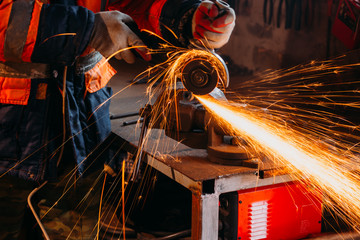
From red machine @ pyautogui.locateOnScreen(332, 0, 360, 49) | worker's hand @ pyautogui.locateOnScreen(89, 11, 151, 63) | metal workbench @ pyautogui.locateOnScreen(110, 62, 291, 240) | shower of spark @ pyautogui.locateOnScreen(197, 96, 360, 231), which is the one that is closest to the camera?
metal workbench @ pyautogui.locateOnScreen(110, 62, 291, 240)

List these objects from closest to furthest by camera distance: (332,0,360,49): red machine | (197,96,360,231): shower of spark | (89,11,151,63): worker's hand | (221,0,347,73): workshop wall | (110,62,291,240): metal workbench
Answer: (110,62,291,240): metal workbench < (89,11,151,63): worker's hand < (197,96,360,231): shower of spark < (332,0,360,49): red machine < (221,0,347,73): workshop wall

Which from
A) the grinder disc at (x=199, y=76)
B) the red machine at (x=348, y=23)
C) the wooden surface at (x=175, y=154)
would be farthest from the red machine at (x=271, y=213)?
the red machine at (x=348, y=23)

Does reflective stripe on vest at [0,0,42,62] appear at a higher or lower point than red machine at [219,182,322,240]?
higher

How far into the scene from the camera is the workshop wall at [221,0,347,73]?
5422mm

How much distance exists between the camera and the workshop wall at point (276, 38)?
5.42 m

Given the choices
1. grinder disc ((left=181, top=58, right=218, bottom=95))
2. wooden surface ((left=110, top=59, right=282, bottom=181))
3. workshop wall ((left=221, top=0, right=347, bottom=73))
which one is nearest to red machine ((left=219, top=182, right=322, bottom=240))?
wooden surface ((left=110, top=59, right=282, bottom=181))

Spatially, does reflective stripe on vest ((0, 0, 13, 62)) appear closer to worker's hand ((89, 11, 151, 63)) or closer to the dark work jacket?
the dark work jacket

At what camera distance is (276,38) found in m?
5.89

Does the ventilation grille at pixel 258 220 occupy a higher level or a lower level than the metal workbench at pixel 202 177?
lower

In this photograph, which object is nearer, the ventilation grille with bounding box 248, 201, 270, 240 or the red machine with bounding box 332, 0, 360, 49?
the ventilation grille with bounding box 248, 201, 270, 240

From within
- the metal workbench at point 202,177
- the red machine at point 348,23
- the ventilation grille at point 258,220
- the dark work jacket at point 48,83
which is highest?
the red machine at point 348,23

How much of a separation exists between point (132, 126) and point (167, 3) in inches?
36.8

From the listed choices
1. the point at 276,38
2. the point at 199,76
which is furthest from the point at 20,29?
the point at 276,38

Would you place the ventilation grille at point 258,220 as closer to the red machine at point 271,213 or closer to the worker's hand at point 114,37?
the red machine at point 271,213
